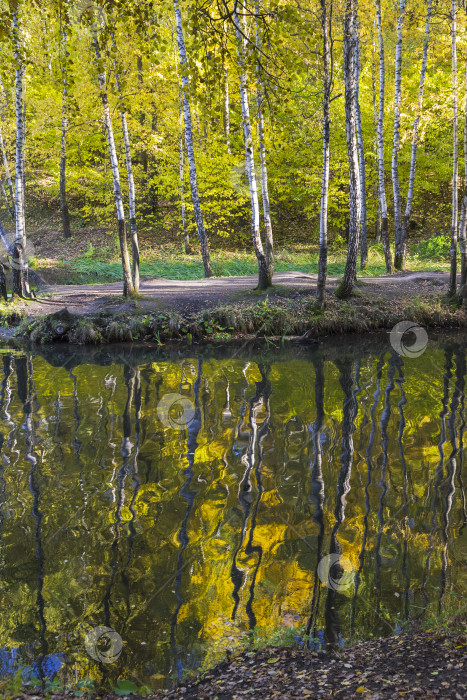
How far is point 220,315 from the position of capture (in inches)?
545

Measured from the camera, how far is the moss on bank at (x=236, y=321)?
13500mm

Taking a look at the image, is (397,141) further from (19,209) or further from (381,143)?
(19,209)

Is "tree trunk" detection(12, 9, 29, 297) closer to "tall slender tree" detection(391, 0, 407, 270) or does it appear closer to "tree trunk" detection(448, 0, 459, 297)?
"tree trunk" detection(448, 0, 459, 297)

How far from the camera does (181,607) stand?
398 centimetres

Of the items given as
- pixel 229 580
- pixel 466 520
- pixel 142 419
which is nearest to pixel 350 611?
pixel 229 580

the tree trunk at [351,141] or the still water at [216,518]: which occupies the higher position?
the tree trunk at [351,141]

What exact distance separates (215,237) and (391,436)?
813 inches

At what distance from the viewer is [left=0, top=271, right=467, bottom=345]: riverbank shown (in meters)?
13.5

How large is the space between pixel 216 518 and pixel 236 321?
879 centimetres

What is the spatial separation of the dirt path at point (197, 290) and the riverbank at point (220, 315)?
1.2 inches

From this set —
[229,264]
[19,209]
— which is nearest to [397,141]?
[229,264]

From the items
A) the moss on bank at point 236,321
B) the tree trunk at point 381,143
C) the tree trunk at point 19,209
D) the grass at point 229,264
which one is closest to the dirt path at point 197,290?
the moss on bank at point 236,321

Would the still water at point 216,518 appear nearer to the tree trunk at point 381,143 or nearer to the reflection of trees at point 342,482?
the reflection of trees at point 342,482

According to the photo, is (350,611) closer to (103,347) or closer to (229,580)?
(229,580)
